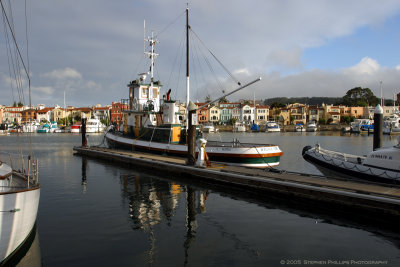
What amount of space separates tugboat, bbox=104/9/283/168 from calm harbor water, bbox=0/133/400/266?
5.36 meters

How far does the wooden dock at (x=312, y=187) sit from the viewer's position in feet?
35.3

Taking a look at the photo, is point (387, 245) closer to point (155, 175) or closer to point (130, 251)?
point (130, 251)

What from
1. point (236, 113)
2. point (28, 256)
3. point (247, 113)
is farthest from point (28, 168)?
point (236, 113)

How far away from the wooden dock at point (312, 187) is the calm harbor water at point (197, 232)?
1.61ft

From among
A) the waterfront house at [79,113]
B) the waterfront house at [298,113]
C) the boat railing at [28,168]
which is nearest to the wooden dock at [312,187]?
the boat railing at [28,168]

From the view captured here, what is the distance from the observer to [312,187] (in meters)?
12.5

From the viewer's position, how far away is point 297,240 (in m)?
9.34

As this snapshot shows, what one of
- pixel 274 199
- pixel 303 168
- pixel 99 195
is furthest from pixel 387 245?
pixel 303 168

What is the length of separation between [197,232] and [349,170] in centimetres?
1057

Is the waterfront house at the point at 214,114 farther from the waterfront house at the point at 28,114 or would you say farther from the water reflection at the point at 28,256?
the water reflection at the point at 28,256

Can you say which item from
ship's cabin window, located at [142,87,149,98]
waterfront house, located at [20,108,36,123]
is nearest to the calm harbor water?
waterfront house, located at [20,108,36,123]

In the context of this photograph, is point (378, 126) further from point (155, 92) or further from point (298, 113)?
point (298, 113)

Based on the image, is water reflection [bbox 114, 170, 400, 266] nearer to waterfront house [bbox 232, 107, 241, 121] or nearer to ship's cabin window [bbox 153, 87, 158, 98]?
ship's cabin window [bbox 153, 87, 158, 98]

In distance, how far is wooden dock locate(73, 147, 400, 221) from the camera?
10.8 meters
